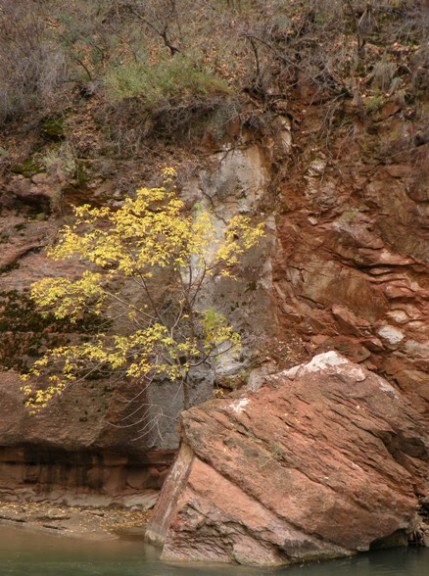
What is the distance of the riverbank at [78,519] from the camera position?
11.7 m

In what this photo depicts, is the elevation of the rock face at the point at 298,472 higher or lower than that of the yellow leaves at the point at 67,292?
lower

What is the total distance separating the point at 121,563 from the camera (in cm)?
985

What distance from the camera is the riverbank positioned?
11.7m

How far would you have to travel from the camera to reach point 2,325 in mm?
13305

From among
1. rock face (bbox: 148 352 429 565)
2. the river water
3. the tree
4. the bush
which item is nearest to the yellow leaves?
the tree

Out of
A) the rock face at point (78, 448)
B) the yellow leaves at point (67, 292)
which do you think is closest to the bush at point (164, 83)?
the yellow leaves at point (67, 292)

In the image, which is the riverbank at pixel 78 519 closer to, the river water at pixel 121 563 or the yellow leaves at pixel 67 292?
the river water at pixel 121 563

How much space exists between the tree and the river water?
219 centimetres

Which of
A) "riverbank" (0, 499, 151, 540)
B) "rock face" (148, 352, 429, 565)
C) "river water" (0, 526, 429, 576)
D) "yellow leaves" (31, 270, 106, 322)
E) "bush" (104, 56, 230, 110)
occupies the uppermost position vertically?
"bush" (104, 56, 230, 110)

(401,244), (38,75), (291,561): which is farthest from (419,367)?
(38,75)

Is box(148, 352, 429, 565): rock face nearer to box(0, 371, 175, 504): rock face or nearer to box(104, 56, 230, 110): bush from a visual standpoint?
box(0, 371, 175, 504): rock face

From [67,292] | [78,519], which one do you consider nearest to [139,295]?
[67,292]

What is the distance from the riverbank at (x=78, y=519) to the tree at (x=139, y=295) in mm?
1479

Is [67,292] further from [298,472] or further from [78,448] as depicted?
[298,472]
